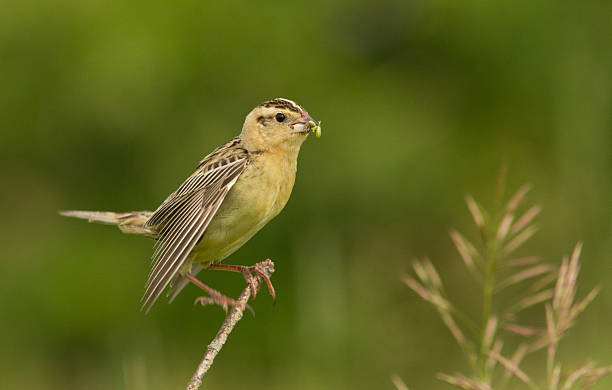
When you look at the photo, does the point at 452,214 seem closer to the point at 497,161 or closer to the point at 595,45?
the point at 497,161

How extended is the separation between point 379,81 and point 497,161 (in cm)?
145

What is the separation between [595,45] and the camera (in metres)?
8.45

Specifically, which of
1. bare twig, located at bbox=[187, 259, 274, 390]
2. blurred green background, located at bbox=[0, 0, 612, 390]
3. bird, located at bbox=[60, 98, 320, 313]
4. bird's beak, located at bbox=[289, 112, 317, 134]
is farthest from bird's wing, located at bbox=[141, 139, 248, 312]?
blurred green background, located at bbox=[0, 0, 612, 390]

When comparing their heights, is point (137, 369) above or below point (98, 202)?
above

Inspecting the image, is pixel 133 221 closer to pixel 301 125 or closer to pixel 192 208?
pixel 192 208

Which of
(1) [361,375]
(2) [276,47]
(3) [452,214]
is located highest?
(2) [276,47]

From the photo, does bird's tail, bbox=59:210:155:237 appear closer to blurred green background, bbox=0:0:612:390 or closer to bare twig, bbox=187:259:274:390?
bare twig, bbox=187:259:274:390

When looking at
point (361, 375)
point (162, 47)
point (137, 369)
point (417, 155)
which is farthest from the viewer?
point (417, 155)

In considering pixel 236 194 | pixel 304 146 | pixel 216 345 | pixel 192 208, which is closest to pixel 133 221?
pixel 192 208

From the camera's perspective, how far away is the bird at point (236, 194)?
4328 millimetres

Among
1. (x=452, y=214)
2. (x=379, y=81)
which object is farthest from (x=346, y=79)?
(x=452, y=214)

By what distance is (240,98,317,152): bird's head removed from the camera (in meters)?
4.57

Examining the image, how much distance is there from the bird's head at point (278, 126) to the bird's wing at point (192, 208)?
0.13 metres

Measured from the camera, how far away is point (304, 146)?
8.37 metres
